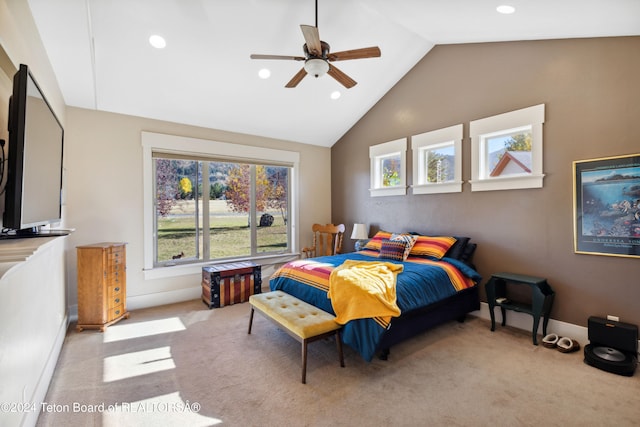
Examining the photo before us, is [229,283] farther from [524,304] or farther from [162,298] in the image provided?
[524,304]

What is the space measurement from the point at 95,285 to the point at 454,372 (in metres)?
3.57

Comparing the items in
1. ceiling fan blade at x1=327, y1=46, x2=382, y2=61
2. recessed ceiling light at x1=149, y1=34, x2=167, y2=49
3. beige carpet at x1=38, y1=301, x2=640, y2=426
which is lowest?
A: beige carpet at x1=38, y1=301, x2=640, y2=426

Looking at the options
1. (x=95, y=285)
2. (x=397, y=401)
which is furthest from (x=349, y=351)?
(x=95, y=285)

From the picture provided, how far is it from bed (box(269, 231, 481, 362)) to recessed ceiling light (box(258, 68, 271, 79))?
2396 mm

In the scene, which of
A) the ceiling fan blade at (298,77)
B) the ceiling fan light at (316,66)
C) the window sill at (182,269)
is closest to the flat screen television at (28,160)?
the ceiling fan light at (316,66)

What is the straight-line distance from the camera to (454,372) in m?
2.34

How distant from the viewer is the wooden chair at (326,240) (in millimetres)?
4930

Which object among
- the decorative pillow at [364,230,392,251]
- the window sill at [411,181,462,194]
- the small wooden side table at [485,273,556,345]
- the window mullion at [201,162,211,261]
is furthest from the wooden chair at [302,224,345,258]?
the small wooden side table at [485,273,556,345]

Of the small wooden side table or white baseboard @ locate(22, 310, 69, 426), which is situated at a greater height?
the small wooden side table

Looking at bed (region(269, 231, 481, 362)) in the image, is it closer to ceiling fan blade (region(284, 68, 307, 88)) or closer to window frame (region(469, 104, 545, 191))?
window frame (region(469, 104, 545, 191))

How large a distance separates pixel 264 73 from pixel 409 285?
303cm

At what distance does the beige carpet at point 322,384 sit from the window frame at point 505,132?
1.63 m

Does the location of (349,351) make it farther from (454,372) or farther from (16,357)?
(16,357)

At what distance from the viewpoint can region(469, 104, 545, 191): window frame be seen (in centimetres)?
307
